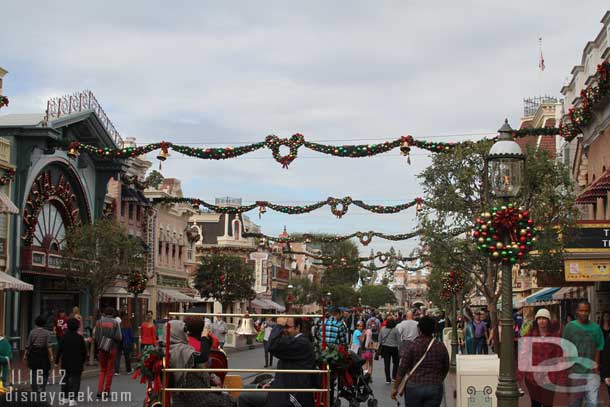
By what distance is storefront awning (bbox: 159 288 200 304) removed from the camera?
55.8m

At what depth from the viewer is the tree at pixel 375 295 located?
531 ft

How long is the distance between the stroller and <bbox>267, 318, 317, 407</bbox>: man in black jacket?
12.1 feet

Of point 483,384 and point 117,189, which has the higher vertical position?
point 117,189

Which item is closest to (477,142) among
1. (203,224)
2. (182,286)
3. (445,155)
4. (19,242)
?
(445,155)

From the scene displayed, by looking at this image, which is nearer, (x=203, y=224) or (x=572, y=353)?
(x=572, y=353)

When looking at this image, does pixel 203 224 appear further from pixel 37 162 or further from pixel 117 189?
pixel 37 162

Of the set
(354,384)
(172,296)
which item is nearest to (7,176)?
(354,384)

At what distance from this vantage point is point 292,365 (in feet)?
35.6

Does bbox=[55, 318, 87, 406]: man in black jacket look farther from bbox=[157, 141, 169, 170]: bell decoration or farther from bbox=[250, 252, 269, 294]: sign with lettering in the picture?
bbox=[250, 252, 269, 294]: sign with lettering

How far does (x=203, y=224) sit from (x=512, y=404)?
74351mm

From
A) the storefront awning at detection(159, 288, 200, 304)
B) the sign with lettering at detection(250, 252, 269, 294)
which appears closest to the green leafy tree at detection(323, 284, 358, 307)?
the sign with lettering at detection(250, 252, 269, 294)

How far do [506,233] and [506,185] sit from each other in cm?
70

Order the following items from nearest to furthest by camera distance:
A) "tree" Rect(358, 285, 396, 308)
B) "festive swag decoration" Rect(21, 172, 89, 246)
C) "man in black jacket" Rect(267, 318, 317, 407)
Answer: "man in black jacket" Rect(267, 318, 317, 407) → "festive swag decoration" Rect(21, 172, 89, 246) → "tree" Rect(358, 285, 396, 308)

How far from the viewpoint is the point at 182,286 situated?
63.5 metres
